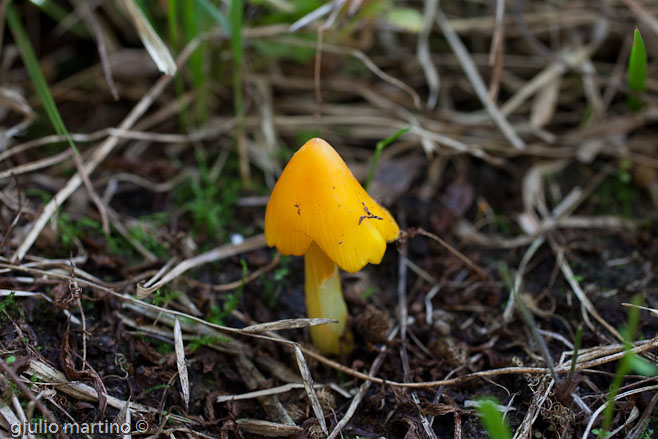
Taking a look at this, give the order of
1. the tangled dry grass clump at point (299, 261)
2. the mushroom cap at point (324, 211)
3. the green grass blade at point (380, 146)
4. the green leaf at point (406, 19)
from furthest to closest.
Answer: the green leaf at point (406, 19) < the green grass blade at point (380, 146) < the tangled dry grass clump at point (299, 261) < the mushroom cap at point (324, 211)

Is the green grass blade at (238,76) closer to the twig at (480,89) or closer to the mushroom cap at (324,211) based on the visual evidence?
the mushroom cap at (324,211)

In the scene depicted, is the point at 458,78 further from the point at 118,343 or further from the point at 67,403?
the point at 67,403

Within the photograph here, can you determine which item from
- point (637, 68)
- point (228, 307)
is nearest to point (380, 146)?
point (228, 307)

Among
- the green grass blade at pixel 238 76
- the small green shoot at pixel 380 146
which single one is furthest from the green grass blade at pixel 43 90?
the small green shoot at pixel 380 146

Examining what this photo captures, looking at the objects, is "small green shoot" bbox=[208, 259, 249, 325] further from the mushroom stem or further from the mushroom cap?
the mushroom cap

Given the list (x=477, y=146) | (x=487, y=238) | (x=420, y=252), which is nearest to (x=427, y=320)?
(x=420, y=252)

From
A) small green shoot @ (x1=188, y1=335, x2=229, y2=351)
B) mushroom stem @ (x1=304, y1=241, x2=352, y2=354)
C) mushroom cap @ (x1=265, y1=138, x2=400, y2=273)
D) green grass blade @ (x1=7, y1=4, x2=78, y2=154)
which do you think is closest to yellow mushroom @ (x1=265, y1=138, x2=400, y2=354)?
mushroom cap @ (x1=265, y1=138, x2=400, y2=273)
